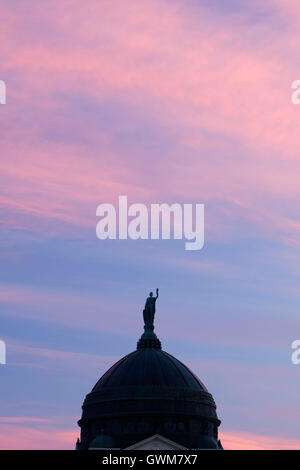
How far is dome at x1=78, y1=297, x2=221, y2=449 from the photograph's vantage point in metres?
150

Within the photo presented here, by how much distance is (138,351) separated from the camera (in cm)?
15825

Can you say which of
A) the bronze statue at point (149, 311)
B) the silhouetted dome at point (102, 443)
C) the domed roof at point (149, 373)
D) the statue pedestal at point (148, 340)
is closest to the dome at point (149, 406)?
the domed roof at point (149, 373)

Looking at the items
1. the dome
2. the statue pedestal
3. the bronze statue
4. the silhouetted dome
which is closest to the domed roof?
the dome

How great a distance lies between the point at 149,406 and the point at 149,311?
1574 cm

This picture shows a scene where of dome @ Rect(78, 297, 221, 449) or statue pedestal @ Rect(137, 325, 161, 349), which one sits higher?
statue pedestal @ Rect(137, 325, 161, 349)

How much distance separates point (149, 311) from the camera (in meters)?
163

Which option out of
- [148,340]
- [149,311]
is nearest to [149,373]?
[148,340]

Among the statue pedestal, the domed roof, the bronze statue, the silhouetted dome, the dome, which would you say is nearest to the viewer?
the silhouetted dome

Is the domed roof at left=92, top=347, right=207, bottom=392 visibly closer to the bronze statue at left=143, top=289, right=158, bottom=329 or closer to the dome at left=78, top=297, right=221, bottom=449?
the dome at left=78, top=297, right=221, bottom=449

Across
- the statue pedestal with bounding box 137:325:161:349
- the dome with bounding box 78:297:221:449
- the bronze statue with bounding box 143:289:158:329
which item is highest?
the bronze statue with bounding box 143:289:158:329

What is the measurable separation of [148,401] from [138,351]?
345 inches

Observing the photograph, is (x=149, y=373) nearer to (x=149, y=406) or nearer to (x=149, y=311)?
(x=149, y=406)

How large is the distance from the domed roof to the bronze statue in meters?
5.15
